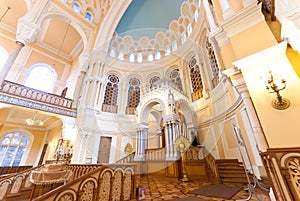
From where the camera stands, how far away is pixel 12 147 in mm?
8305

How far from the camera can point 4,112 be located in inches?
288

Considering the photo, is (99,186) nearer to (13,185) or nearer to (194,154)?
(194,154)

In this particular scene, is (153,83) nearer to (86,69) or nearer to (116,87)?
(116,87)

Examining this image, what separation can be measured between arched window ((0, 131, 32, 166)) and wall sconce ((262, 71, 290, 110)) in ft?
43.4

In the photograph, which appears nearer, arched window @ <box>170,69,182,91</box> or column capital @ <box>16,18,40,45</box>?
column capital @ <box>16,18,40,45</box>

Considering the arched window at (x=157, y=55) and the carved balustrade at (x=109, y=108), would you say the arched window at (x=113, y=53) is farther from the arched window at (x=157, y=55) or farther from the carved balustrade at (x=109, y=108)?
the carved balustrade at (x=109, y=108)

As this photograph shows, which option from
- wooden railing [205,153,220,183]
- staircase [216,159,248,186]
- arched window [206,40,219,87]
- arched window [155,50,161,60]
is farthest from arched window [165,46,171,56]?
staircase [216,159,248,186]

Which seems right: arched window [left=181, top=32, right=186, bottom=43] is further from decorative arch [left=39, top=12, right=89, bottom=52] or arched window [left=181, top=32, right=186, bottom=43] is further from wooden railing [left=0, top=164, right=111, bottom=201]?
wooden railing [left=0, top=164, right=111, bottom=201]

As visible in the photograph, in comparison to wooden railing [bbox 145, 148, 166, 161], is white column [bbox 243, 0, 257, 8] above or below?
above

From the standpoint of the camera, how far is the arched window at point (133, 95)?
9.57 m

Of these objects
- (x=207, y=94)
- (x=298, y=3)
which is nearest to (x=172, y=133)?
(x=207, y=94)

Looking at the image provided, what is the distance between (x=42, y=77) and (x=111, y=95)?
5881 millimetres

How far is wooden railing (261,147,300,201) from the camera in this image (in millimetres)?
1498

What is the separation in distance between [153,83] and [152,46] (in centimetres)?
370
